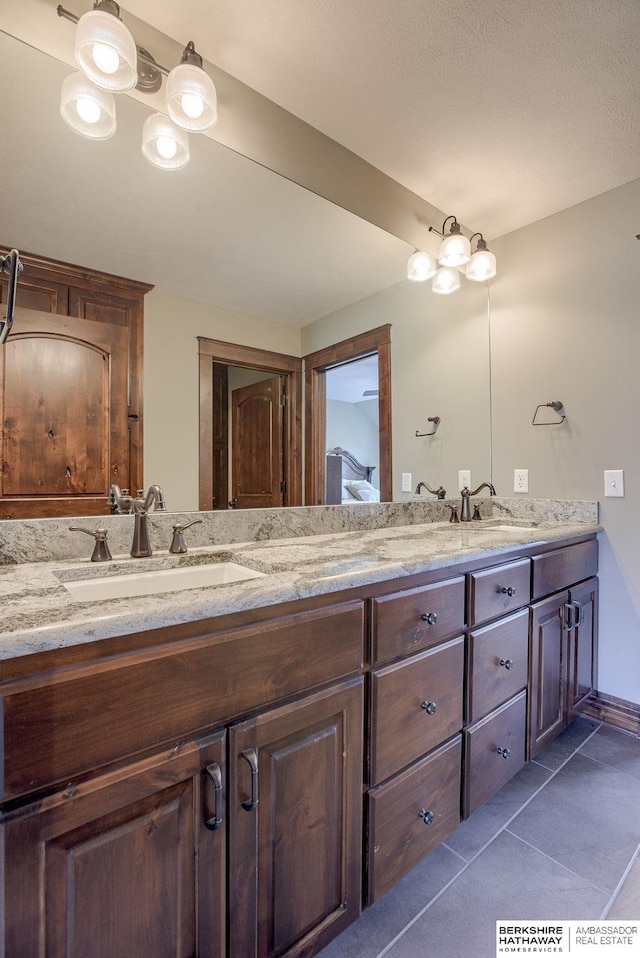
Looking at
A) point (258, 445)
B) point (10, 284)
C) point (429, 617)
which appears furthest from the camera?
point (258, 445)

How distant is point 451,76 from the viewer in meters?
1.51

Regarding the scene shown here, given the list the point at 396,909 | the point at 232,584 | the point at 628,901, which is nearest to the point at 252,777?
the point at 232,584

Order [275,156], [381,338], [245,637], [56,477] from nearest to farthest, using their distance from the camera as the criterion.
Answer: [245,637]
[56,477]
[275,156]
[381,338]

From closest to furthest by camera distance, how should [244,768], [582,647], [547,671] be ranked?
[244,768] → [547,671] → [582,647]

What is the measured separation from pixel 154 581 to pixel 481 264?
217 centimetres

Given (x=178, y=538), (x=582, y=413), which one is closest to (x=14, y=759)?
(x=178, y=538)

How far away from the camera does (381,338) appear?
1997 millimetres

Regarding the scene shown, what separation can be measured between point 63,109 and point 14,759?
4.95 ft

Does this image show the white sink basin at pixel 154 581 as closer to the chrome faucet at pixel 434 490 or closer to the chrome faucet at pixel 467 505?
the chrome faucet at pixel 434 490

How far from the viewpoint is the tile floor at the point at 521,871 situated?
43.5 inches

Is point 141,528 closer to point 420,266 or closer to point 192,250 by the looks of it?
point 192,250

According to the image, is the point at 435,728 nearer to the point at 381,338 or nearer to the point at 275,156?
the point at 381,338

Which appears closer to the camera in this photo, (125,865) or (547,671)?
(125,865)

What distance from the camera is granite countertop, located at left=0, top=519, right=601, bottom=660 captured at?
26.2 inches
